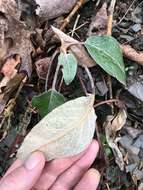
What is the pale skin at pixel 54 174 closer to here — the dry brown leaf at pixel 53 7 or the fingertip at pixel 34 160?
the fingertip at pixel 34 160

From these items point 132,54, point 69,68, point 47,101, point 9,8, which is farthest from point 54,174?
point 9,8

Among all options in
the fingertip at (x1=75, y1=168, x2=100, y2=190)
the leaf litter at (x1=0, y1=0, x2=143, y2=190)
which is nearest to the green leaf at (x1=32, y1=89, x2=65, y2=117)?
the leaf litter at (x1=0, y1=0, x2=143, y2=190)

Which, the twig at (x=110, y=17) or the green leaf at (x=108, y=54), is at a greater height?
the twig at (x=110, y=17)

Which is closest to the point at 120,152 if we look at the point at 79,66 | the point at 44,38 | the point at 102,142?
the point at 102,142

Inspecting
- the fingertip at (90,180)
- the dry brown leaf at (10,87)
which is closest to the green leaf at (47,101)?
the dry brown leaf at (10,87)

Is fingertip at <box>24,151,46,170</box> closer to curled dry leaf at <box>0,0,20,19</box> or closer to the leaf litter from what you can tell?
the leaf litter

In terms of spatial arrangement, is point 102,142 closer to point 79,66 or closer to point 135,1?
point 79,66
